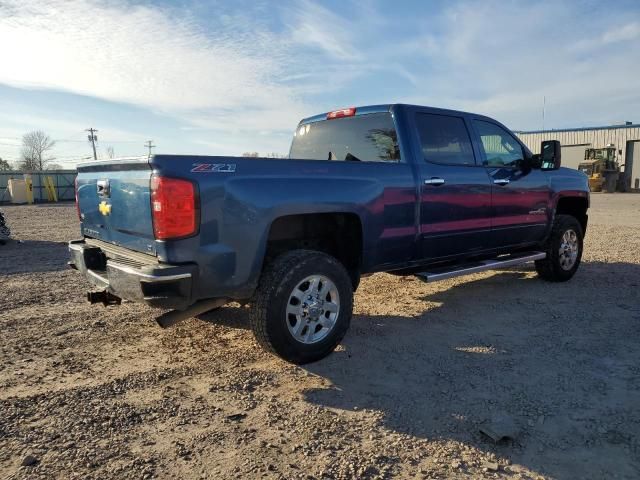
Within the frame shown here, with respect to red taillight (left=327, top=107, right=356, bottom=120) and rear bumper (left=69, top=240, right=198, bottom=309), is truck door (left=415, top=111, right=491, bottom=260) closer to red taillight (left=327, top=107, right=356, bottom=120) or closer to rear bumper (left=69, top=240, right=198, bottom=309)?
red taillight (left=327, top=107, right=356, bottom=120)

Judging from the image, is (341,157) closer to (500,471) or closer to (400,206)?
(400,206)

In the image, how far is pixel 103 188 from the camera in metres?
3.68

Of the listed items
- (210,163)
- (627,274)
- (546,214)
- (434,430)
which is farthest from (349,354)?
(627,274)

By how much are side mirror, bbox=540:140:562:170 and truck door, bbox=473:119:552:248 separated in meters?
0.15

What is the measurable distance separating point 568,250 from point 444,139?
9.34ft

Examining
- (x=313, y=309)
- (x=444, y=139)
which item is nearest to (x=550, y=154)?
(x=444, y=139)

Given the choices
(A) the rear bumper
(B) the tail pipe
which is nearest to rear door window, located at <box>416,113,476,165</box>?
(B) the tail pipe

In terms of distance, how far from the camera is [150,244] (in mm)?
3188

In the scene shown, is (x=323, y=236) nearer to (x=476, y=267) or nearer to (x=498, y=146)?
(x=476, y=267)

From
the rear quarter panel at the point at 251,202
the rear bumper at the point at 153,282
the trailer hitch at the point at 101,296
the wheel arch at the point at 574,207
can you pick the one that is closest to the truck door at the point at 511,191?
the wheel arch at the point at 574,207

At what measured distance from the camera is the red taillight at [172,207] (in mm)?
3004

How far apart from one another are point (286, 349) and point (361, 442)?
3.35ft

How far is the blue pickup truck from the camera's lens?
10.2 feet

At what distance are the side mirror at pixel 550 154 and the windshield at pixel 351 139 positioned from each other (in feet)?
7.61
